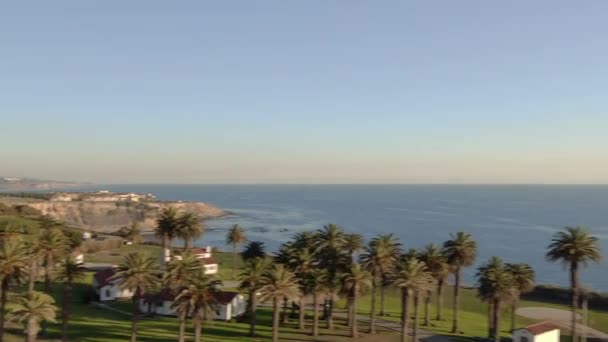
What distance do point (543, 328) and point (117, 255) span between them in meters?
96.8

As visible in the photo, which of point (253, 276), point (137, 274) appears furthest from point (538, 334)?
point (137, 274)

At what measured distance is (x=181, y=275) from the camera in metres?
53.7

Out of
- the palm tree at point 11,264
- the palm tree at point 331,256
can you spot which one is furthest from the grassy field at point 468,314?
the palm tree at point 11,264

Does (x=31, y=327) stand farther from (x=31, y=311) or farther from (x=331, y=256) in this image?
(x=331, y=256)

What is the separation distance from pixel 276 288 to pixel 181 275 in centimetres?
1043

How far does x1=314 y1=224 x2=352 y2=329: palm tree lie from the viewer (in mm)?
66400

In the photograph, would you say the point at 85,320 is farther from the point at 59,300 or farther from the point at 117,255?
the point at 117,255

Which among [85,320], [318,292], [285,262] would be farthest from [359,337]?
[85,320]

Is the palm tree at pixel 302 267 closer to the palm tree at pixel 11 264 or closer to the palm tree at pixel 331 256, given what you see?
the palm tree at pixel 331 256

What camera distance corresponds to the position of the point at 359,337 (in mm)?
64500

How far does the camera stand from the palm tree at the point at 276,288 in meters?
55.9

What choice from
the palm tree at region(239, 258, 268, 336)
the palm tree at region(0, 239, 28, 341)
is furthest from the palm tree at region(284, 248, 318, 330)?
the palm tree at region(0, 239, 28, 341)

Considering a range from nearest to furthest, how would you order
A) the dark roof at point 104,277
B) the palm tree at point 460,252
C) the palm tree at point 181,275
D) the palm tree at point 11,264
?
the palm tree at point 11,264, the palm tree at point 181,275, the palm tree at point 460,252, the dark roof at point 104,277

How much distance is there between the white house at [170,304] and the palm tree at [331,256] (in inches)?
Answer: 515
